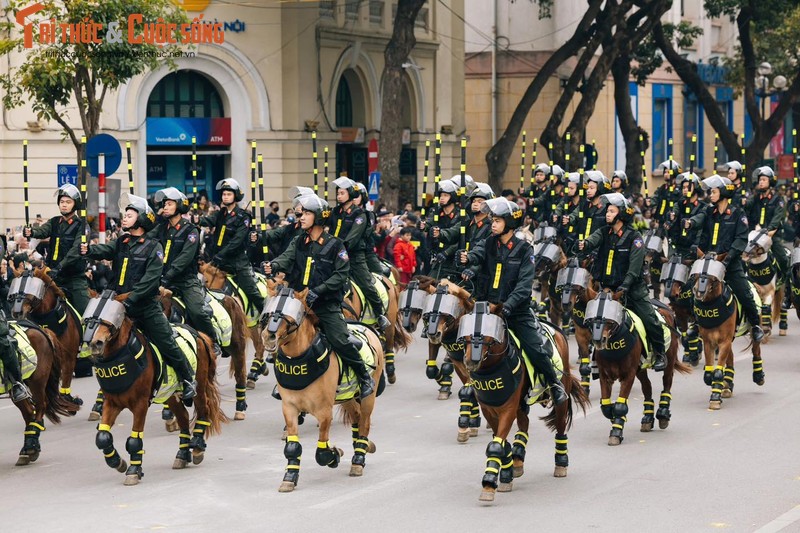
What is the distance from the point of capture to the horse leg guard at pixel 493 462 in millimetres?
11945

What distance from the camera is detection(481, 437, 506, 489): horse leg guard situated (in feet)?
39.2

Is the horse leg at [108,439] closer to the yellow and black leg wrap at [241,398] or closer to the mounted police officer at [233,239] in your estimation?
the yellow and black leg wrap at [241,398]

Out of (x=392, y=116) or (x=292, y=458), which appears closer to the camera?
(x=292, y=458)

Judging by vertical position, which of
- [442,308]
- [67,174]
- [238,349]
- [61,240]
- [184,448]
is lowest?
[184,448]

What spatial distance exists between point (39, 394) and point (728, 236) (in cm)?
845

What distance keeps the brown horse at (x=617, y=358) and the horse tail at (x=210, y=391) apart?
365 centimetres

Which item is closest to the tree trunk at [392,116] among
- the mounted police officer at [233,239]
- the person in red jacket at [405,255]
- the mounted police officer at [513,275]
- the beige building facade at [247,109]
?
the beige building facade at [247,109]

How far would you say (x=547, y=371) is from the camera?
12805 mm

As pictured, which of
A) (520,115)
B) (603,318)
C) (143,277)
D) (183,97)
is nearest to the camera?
(143,277)

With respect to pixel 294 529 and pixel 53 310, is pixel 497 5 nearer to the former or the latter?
pixel 53 310

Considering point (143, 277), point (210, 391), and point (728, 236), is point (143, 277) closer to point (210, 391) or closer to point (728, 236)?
point (210, 391)

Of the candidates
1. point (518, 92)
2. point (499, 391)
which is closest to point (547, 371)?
point (499, 391)

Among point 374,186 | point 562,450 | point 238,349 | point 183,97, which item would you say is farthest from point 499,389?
point 183,97

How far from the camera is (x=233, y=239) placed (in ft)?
60.3
